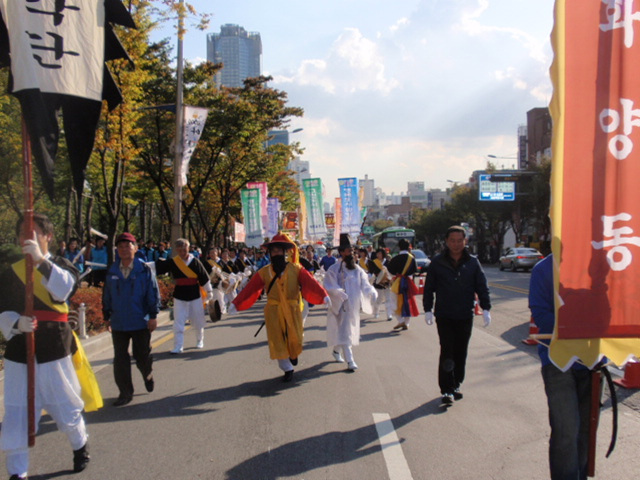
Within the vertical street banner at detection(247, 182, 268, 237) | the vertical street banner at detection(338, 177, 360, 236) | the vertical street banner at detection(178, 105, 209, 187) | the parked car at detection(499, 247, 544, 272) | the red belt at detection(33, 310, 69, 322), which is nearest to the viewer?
the red belt at detection(33, 310, 69, 322)

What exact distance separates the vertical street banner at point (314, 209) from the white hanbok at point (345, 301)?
1856 centimetres

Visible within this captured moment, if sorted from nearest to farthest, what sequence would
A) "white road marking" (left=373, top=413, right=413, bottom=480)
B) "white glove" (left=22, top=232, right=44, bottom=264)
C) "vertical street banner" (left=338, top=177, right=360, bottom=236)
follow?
"white glove" (left=22, top=232, right=44, bottom=264) → "white road marking" (left=373, top=413, right=413, bottom=480) → "vertical street banner" (left=338, top=177, right=360, bottom=236)

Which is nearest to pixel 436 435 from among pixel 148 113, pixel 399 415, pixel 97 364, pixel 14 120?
pixel 399 415

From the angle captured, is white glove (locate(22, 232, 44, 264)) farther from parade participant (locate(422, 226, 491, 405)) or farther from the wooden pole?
parade participant (locate(422, 226, 491, 405))

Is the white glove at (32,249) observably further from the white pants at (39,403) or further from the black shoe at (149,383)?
the black shoe at (149,383)

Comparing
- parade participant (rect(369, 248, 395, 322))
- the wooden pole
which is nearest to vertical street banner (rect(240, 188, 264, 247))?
parade participant (rect(369, 248, 395, 322))

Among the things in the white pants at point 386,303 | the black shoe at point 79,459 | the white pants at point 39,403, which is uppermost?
the white pants at point 39,403

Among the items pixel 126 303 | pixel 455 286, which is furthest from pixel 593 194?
pixel 126 303

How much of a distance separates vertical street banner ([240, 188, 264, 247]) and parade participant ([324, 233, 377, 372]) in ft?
51.7

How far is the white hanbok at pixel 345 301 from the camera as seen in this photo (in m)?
8.15

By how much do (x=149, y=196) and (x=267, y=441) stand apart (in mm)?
25293

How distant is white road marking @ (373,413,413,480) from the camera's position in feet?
14.0

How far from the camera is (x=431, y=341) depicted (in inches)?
414

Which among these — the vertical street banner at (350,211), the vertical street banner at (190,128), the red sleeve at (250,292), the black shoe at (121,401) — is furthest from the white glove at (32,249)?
the vertical street banner at (350,211)
